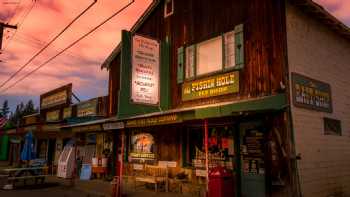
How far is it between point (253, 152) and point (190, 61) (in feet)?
15.4

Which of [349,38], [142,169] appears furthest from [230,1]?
[142,169]

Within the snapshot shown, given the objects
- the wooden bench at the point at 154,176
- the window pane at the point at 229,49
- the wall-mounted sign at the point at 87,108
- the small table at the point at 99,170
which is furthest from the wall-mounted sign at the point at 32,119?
the window pane at the point at 229,49

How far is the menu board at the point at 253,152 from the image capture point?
10094mm

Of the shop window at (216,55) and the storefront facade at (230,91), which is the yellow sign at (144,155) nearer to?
the storefront facade at (230,91)

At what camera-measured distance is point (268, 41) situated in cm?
1046

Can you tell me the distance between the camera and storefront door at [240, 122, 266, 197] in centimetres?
1005

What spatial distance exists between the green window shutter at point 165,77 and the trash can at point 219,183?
4487 millimetres

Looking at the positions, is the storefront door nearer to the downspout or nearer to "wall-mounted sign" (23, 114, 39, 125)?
the downspout

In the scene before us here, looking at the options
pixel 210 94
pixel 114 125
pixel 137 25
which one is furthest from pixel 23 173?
pixel 210 94

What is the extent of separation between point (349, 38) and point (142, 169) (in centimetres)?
973

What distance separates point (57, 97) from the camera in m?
25.4

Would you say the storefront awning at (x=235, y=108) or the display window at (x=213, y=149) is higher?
the storefront awning at (x=235, y=108)

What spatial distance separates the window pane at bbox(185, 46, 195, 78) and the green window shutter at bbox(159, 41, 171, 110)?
901 mm

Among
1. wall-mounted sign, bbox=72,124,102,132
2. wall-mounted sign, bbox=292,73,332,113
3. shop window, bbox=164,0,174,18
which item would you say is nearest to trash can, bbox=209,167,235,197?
wall-mounted sign, bbox=292,73,332,113
